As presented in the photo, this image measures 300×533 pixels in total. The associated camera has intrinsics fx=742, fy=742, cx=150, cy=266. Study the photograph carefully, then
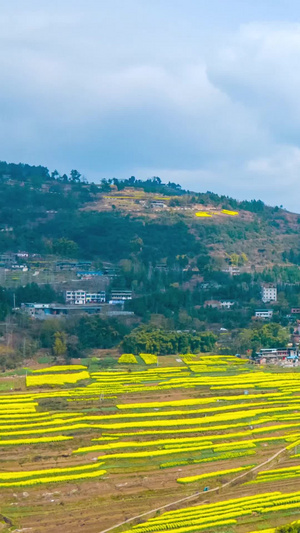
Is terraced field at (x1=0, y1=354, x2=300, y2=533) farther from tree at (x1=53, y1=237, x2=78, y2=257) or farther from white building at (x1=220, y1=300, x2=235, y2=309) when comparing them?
tree at (x1=53, y1=237, x2=78, y2=257)

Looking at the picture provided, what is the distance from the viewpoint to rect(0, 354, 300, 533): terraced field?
29797 millimetres

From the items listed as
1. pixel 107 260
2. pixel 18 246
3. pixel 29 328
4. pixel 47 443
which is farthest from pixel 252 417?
pixel 18 246

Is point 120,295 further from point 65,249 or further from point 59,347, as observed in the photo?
point 59,347

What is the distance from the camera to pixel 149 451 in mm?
37188

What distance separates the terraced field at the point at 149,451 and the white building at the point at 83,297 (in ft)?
69.9

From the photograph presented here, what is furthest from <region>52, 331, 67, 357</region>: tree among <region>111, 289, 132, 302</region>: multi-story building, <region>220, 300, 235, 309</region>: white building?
<region>220, 300, 235, 309</region>: white building

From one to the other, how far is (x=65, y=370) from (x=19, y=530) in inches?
998

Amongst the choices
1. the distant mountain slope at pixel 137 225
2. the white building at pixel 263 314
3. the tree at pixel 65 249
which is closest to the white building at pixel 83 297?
the distant mountain slope at pixel 137 225

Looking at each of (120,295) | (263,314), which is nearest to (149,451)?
(263,314)

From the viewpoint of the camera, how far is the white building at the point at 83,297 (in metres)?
75.4

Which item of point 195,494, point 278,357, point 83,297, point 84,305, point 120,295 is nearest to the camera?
point 195,494

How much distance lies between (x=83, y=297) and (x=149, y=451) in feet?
131

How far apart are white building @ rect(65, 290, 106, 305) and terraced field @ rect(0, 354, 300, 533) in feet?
69.9

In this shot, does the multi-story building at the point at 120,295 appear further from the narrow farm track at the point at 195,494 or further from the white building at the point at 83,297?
the narrow farm track at the point at 195,494
